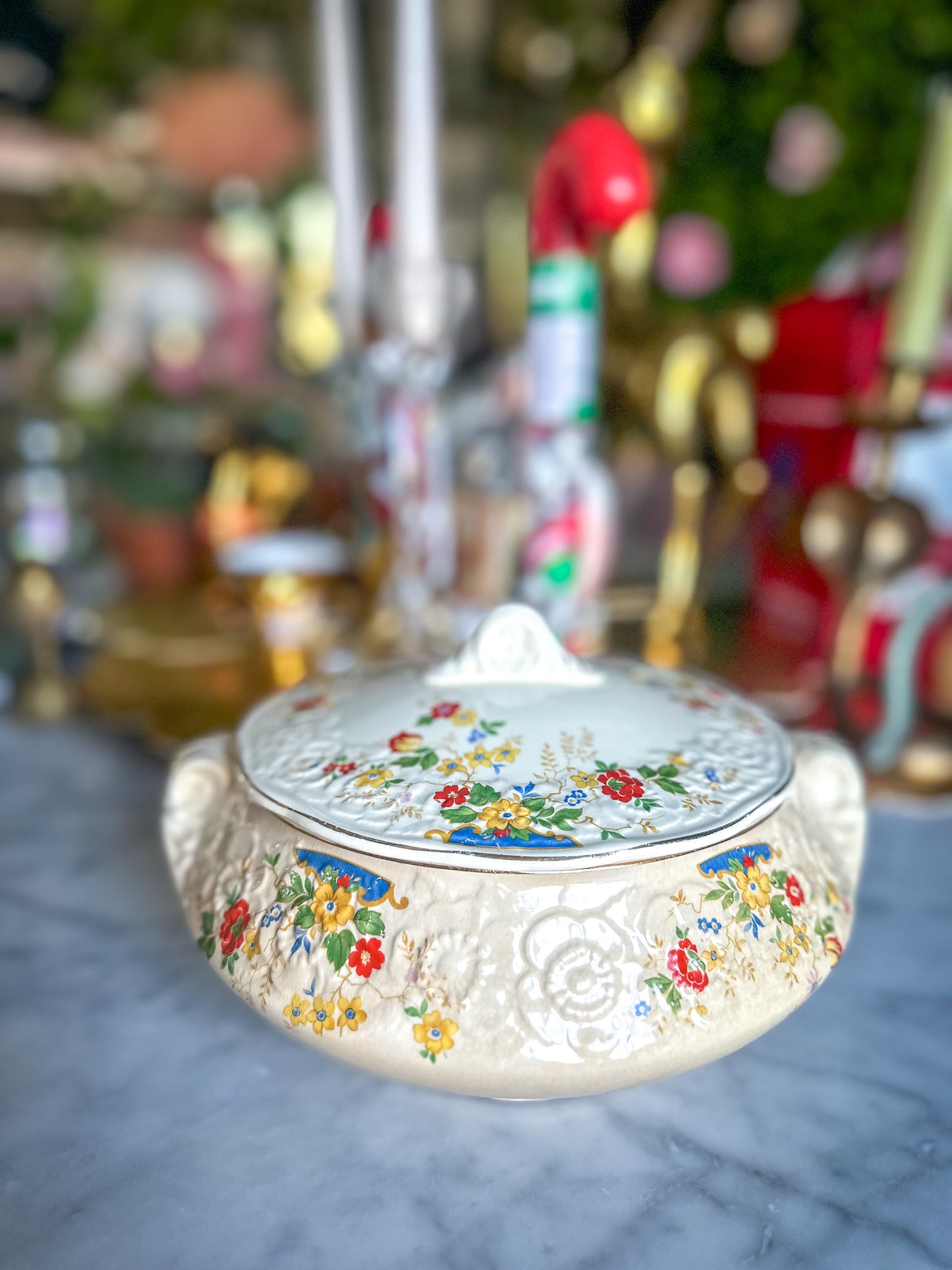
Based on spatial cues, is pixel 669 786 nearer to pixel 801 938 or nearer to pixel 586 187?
pixel 801 938

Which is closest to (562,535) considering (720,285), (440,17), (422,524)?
(422,524)

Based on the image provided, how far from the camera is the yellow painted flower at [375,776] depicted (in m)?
0.47

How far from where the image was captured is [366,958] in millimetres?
442

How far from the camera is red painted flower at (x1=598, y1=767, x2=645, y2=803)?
45cm

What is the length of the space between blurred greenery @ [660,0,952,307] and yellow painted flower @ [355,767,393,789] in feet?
3.84

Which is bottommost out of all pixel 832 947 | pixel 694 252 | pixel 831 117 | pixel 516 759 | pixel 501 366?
pixel 832 947

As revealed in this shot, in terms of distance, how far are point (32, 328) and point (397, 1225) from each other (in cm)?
132

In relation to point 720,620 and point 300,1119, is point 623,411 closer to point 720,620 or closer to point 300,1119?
point 720,620

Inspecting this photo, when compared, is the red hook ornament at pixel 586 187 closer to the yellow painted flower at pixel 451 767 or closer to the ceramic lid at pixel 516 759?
the ceramic lid at pixel 516 759

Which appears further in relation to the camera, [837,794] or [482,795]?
[837,794]

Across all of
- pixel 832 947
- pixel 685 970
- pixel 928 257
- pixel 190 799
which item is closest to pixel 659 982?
pixel 685 970

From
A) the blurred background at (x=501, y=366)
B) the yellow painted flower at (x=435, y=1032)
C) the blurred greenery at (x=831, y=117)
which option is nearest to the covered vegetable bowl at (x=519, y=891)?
the yellow painted flower at (x=435, y=1032)

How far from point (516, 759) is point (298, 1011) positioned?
0.51 feet

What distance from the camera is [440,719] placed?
508 mm
